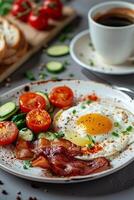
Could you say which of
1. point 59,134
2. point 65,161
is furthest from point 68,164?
point 59,134

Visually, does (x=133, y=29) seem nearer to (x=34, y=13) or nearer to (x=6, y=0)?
(x=34, y=13)

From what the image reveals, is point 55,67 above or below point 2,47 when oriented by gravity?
below

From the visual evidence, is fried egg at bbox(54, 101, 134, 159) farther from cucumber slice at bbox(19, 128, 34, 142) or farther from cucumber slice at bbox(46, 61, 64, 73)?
cucumber slice at bbox(46, 61, 64, 73)

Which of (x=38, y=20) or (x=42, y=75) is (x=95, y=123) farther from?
(x=38, y=20)

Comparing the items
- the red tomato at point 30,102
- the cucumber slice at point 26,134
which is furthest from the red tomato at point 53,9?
the cucumber slice at point 26,134

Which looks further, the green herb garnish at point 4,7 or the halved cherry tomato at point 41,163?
the green herb garnish at point 4,7

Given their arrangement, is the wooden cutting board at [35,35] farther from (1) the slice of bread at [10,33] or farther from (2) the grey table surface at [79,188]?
(2) the grey table surface at [79,188]

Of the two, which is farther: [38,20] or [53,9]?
[53,9]
